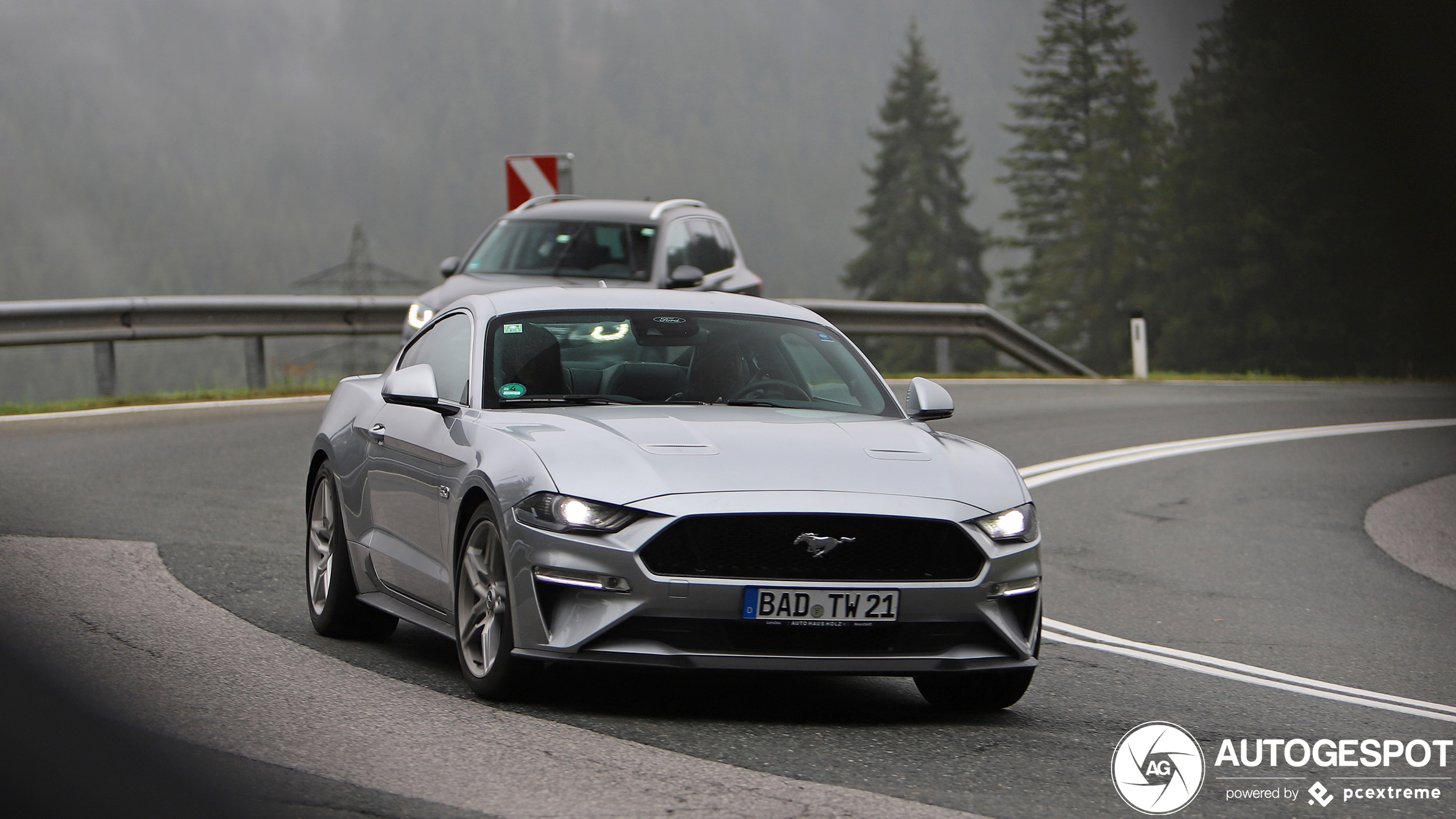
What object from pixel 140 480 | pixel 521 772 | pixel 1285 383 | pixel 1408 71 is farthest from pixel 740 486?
pixel 1408 71

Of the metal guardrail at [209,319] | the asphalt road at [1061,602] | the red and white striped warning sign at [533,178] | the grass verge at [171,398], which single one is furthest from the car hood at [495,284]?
the red and white striped warning sign at [533,178]

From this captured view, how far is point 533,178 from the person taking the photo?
67.0 ft

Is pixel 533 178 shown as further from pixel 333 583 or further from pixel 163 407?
pixel 333 583

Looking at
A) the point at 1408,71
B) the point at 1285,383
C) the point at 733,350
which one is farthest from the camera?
the point at 1408,71

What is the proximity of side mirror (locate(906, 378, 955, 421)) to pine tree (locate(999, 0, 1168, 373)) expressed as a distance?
71.8 meters

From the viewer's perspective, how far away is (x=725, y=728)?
206 inches

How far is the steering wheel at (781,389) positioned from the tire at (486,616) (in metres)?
1.35

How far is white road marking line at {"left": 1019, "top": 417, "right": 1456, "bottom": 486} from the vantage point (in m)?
13.3

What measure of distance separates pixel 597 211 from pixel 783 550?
449 inches

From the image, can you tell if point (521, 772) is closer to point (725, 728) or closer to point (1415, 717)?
point (725, 728)

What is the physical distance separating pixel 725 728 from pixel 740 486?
0.78 metres

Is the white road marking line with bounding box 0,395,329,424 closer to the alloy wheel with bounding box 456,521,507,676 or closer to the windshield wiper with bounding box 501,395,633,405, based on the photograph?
the windshield wiper with bounding box 501,395,633,405

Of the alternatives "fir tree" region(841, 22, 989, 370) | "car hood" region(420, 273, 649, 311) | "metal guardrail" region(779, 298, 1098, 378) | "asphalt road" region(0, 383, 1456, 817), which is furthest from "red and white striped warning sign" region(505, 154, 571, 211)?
"fir tree" region(841, 22, 989, 370)

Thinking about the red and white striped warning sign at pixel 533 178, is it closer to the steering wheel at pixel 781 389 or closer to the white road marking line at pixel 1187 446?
the white road marking line at pixel 1187 446
